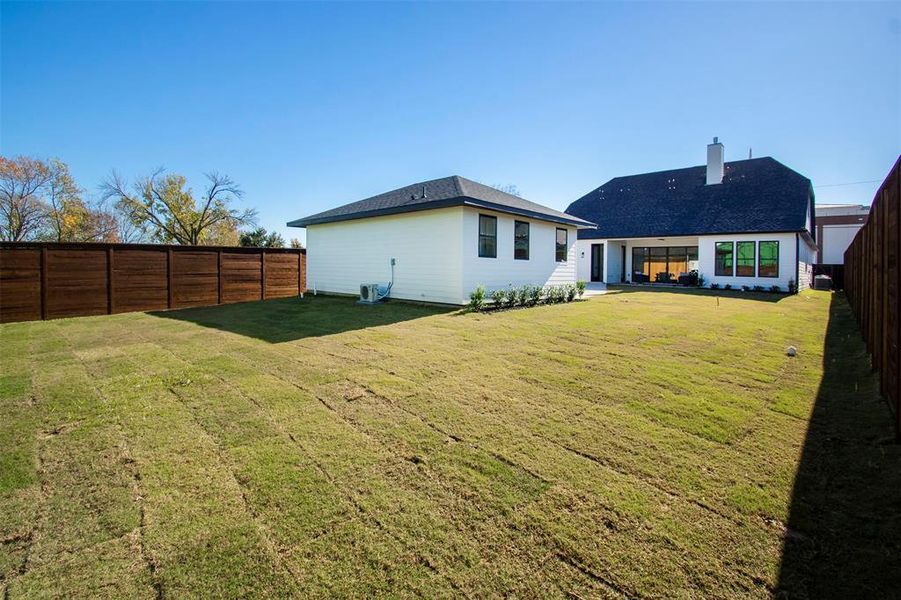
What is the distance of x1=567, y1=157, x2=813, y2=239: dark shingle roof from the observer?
20.0 metres

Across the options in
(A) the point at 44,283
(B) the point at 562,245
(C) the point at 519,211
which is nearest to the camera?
(A) the point at 44,283

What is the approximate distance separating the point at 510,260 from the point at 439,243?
2.58 metres

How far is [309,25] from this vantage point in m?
9.77

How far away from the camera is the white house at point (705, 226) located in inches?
765

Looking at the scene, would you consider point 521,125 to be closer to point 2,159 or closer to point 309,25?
point 309,25

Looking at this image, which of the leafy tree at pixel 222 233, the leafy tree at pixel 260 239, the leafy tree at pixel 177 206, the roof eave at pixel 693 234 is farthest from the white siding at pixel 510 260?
the leafy tree at pixel 222 233

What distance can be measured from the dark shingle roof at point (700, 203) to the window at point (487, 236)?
37.5ft

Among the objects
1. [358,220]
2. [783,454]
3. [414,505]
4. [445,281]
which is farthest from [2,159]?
[783,454]

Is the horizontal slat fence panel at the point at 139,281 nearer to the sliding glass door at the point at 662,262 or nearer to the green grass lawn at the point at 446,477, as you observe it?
the green grass lawn at the point at 446,477

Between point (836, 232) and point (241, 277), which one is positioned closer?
point (241, 277)

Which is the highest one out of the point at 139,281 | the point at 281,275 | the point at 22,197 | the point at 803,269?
the point at 22,197

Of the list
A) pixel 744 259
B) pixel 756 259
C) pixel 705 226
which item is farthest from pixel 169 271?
pixel 756 259

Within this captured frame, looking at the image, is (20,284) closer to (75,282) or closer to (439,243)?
(75,282)

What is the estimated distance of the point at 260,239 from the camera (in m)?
29.0
